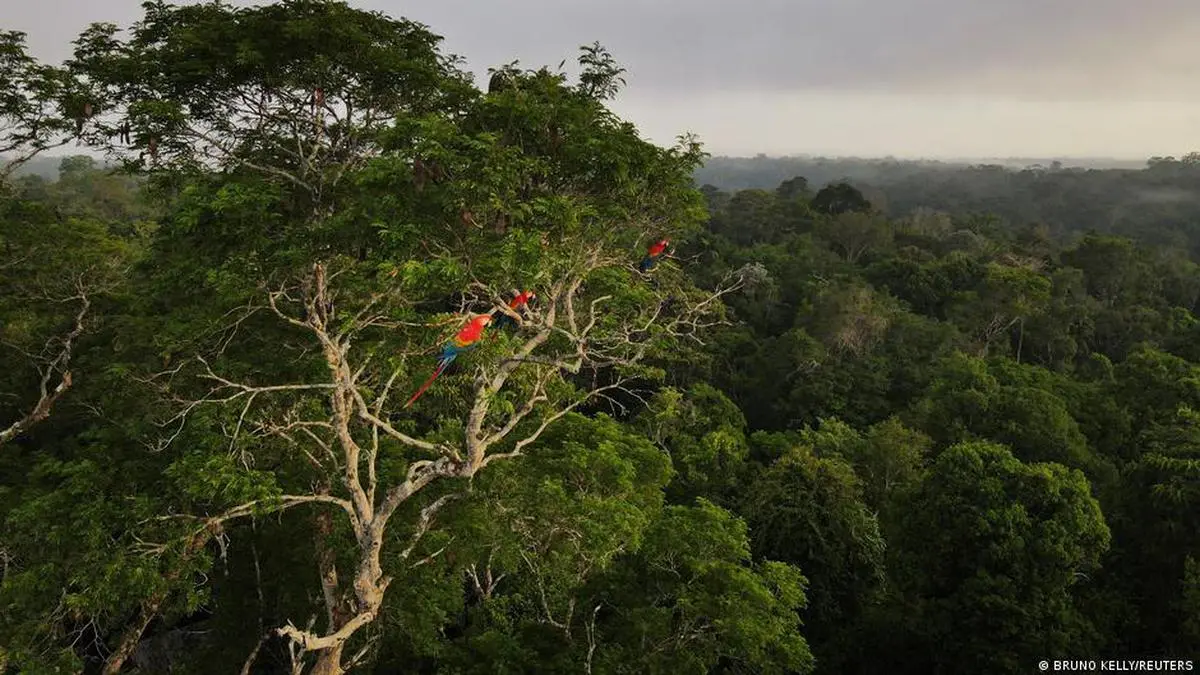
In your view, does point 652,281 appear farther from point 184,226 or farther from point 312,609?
point 312,609

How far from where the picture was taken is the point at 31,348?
12375 millimetres

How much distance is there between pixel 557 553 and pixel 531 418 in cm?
224

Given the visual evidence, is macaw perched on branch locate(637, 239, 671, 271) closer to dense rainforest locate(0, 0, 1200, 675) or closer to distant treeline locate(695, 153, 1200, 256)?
dense rainforest locate(0, 0, 1200, 675)

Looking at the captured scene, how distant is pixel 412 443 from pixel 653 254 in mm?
3765

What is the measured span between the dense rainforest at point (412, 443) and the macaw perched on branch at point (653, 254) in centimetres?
16

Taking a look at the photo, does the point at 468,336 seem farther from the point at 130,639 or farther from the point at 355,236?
the point at 130,639

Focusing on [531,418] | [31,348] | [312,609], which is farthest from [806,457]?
[31,348]

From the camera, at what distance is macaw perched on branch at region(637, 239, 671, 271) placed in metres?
8.45

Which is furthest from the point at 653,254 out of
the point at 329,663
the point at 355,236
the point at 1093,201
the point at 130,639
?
the point at 1093,201

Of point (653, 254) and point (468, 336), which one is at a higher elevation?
point (653, 254)

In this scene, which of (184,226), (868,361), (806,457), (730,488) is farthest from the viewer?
(868,361)

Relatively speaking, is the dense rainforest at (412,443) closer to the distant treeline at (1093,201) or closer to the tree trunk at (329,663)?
the tree trunk at (329,663)

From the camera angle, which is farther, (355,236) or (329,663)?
(329,663)

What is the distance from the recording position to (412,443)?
6.87 metres
